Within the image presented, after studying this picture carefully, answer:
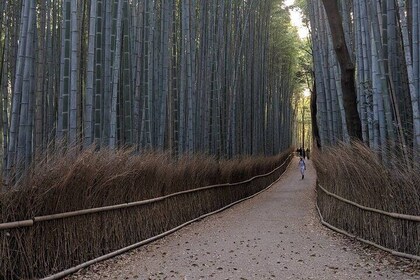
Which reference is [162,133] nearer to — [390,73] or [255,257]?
[255,257]

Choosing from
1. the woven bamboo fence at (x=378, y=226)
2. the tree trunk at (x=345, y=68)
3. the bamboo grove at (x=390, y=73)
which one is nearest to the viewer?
the woven bamboo fence at (x=378, y=226)

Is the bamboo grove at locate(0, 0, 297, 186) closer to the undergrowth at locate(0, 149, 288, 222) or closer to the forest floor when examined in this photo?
the undergrowth at locate(0, 149, 288, 222)

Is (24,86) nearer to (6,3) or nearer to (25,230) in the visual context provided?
(25,230)

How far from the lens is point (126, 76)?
6.29m

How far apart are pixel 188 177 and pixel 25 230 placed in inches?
147

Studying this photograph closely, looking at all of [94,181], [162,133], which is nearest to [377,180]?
[94,181]

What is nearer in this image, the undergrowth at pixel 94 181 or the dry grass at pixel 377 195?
the undergrowth at pixel 94 181

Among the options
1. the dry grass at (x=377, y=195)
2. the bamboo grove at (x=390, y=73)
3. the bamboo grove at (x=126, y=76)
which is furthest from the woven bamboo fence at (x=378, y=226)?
the bamboo grove at (x=126, y=76)

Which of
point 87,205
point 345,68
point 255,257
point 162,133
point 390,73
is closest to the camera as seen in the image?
point 87,205

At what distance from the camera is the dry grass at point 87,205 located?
3.03 metres

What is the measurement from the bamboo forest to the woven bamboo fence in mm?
16

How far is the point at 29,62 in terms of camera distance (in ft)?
13.0

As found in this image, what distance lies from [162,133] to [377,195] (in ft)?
10.4

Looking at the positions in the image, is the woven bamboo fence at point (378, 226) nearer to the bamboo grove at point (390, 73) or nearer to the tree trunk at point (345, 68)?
the bamboo grove at point (390, 73)
